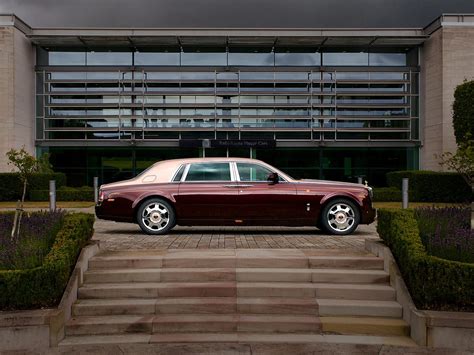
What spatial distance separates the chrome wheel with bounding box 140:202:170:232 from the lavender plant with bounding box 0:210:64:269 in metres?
2.50

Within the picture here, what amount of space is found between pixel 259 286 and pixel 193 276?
2.93ft

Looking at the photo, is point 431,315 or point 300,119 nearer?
point 431,315

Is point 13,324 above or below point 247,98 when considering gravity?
below

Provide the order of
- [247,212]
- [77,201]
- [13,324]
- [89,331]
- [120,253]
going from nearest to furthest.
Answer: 1. [13,324]
2. [89,331]
3. [120,253]
4. [247,212]
5. [77,201]

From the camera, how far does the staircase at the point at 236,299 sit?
19.4ft

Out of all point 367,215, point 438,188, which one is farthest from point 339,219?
point 438,188

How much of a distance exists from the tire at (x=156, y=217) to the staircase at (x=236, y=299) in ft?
10.3

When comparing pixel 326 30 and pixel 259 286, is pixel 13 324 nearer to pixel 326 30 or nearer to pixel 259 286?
pixel 259 286

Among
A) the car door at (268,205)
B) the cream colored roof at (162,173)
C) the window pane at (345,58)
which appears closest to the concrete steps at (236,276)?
the car door at (268,205)

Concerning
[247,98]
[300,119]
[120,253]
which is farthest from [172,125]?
[120,253]

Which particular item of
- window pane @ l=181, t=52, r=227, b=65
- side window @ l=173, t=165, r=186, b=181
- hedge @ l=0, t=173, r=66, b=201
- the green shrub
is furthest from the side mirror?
window pane @ l=181, t=52, r=227, b=65

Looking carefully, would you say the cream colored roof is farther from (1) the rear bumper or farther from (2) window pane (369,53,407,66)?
(2) window pane (369,53,407,66)

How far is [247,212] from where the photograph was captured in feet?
35.7

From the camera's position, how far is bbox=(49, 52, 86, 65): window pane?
105ft
